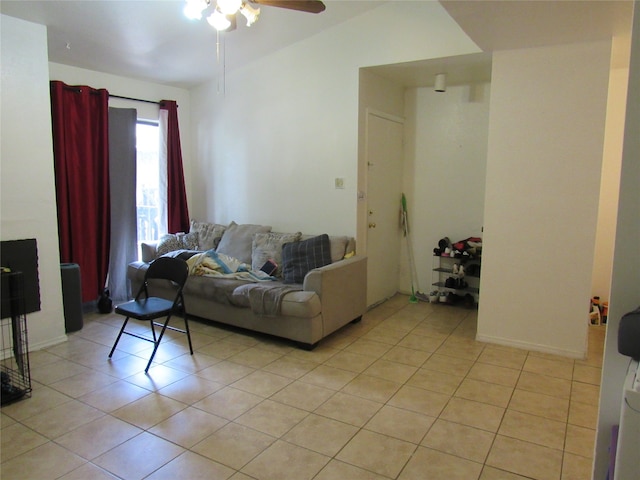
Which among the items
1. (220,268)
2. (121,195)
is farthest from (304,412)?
(121,195)

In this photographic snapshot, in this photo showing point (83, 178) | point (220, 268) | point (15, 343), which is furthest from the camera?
point (83, 178)

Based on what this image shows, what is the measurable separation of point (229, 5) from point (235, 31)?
1653 millimetres

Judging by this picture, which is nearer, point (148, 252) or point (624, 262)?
point (624, 262)

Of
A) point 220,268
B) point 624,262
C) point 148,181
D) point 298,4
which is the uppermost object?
point 298,4

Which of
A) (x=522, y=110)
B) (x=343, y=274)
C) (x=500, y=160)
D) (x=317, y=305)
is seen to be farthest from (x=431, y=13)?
(x=317, y=305)

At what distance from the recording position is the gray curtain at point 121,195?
4.49 metres

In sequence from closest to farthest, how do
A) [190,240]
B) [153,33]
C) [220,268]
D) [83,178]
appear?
[153,33] → [220,268] → [83,178] → [190,240]

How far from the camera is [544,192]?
10.5ft

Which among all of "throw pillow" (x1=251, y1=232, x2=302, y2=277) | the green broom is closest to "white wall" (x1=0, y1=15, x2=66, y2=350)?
"throw pillow" (x1=251, y1=232, x2=302, y2=277)

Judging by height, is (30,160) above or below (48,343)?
above

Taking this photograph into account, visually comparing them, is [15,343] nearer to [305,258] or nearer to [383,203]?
[305,258]

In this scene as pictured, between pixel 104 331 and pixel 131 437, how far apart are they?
1848 mm

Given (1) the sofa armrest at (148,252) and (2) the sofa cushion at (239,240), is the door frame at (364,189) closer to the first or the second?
(2) the sofa cushion at (239,240)

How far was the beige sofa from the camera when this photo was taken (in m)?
3.35
